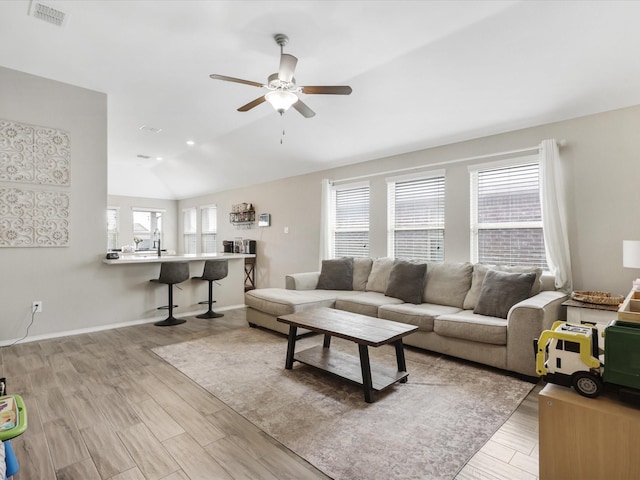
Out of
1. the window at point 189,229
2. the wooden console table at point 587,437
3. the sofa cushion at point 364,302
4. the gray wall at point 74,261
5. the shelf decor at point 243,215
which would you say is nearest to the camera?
the wooden console table at point 587,437

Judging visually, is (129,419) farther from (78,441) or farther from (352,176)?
(352,176)

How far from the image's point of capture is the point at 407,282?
4141mm

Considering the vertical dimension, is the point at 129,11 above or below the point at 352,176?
above

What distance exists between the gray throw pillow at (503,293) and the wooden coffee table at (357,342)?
107cm

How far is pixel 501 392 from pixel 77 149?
17.6ft

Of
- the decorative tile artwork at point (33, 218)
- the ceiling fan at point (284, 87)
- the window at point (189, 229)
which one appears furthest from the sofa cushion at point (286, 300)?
the window at point (189, 229)

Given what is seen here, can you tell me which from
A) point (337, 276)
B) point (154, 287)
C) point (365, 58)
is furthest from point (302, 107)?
point (154, 287)

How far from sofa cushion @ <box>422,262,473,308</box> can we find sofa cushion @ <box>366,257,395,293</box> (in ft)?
1.98

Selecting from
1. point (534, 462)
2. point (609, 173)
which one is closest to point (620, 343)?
point (534, 462)

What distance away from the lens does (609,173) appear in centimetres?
322

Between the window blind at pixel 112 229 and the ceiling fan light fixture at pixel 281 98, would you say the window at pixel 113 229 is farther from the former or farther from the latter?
the ceiling fan light fixture at pixel 281 98

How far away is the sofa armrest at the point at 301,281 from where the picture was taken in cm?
480

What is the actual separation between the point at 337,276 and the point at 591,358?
11.8ft

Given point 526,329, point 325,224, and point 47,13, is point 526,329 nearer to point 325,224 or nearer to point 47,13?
point 325,224
